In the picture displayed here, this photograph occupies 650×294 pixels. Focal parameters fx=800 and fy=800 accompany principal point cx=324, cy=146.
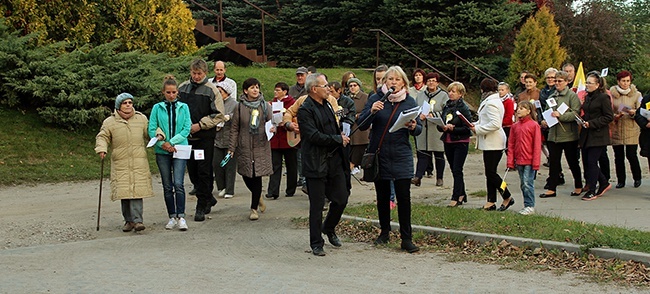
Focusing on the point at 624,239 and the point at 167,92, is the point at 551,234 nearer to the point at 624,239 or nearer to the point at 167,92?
the point at 624,239

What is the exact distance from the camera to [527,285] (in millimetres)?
7230

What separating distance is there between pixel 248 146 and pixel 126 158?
71.2 inches

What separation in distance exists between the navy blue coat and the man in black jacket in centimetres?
36

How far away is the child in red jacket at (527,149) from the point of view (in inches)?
421

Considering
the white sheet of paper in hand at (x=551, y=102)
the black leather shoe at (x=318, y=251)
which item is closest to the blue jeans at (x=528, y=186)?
the white sheet of paper in hand at (x=551, y=102)

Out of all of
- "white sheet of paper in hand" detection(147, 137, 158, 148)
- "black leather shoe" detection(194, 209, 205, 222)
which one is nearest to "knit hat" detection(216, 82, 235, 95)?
"black leather shoe" detection(194, 209, 205, 222)

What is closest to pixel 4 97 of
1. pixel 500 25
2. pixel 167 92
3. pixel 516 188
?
pixel 167 92

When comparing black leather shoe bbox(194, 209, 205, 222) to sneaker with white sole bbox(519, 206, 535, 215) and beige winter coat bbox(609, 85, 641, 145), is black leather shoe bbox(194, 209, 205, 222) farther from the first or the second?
beige winter coat bbox(609, 85, 641, 145)

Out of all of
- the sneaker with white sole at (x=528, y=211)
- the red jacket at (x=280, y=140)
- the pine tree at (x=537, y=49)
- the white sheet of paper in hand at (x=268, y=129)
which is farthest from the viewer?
the pine tree at (x=537, y=49)

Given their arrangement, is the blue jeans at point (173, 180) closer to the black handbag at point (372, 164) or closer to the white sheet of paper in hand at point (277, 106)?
the white sheet of paper in hand at point (277, 106)

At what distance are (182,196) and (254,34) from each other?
916 inches

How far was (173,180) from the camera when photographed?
10414mm

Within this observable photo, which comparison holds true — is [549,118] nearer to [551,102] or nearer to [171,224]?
[551,102]

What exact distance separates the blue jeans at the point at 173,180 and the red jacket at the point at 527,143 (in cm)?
446
